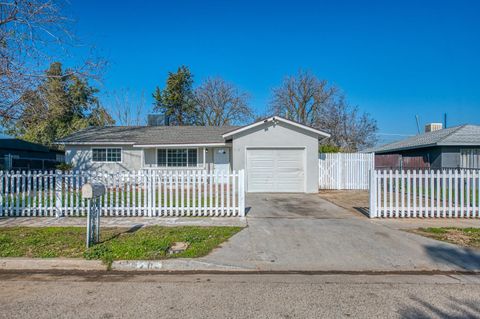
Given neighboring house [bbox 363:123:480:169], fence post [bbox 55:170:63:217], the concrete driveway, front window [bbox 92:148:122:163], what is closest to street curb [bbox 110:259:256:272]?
the concrete driveway

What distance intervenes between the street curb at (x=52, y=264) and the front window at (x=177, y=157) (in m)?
15.3

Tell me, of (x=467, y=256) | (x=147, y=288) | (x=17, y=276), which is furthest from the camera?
(x=467, y=256)

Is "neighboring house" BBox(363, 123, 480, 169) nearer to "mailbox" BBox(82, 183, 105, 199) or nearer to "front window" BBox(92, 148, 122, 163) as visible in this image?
"front window" BBox(92, 148, 122, 163)

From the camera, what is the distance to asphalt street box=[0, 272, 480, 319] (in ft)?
13.4

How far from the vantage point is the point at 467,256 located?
6.36m

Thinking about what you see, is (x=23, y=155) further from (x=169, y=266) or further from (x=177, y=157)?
(x=169, y=266)

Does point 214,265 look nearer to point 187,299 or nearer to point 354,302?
point 187,299

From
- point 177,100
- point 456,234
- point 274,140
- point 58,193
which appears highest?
point 177,100

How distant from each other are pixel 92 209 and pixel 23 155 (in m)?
26.2

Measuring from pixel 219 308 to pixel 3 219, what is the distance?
8.48 meters

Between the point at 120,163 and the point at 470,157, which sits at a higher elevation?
the point at 470,157

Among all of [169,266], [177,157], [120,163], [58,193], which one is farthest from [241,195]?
[120,163]

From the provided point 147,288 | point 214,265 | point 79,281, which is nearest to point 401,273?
point 214,265

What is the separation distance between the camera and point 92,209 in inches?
282
